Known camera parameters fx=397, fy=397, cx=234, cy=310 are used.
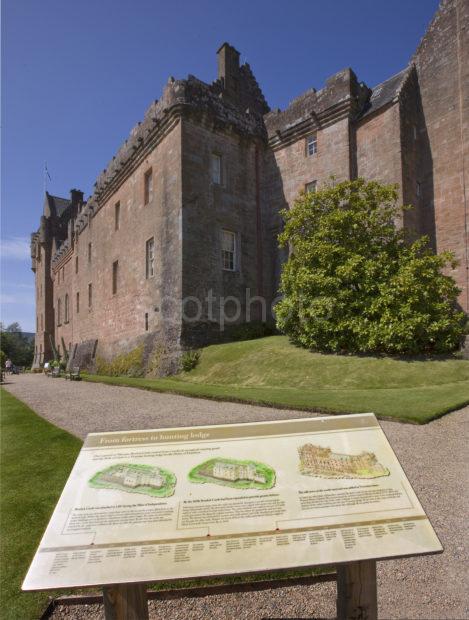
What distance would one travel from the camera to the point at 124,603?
1.94 metres

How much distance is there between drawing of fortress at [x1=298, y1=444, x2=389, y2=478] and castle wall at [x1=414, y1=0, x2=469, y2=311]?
1461cm

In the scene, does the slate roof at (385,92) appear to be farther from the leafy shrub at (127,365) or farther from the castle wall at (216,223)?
the leafy shrub at (127,365)

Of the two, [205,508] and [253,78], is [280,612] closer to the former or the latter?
[205,508]

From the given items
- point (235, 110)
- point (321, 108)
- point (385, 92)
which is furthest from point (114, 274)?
point (385, 92)

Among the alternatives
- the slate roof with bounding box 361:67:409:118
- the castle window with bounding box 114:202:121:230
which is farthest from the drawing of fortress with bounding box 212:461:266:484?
the castle window with bounding box 114:202:121:230

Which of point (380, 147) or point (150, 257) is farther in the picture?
point (150, 257)

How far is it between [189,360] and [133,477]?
41.7 ft

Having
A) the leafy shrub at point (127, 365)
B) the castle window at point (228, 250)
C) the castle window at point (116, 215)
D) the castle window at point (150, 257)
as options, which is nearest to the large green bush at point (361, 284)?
the castle window at point (228, 250)

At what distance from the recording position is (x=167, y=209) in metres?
16.8

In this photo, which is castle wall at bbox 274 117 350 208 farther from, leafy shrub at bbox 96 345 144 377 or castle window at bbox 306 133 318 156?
leafy shrub at bbox 96 345 144 377

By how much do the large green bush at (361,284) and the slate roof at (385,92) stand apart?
4461 millimetres

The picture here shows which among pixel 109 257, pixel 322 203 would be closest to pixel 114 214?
pixel 109 257

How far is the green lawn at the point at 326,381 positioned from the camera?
23.5 feet

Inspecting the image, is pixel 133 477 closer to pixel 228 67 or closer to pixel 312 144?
pixel 312 144
